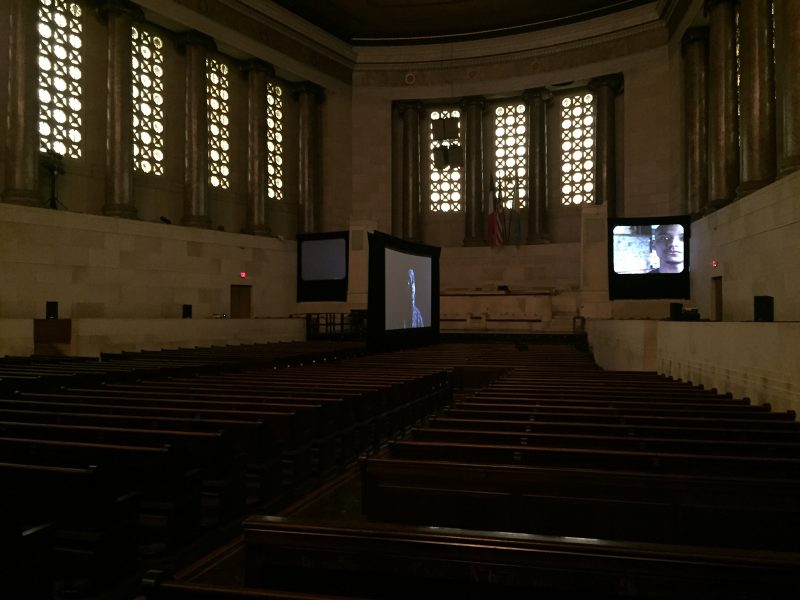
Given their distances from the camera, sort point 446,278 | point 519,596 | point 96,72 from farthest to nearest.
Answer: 1. point 446,278
2. point 96,72
3. point 519,596

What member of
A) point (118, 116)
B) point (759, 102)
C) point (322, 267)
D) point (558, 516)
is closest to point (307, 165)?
point (322, 267)

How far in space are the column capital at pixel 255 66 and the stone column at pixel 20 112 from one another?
7564 mm

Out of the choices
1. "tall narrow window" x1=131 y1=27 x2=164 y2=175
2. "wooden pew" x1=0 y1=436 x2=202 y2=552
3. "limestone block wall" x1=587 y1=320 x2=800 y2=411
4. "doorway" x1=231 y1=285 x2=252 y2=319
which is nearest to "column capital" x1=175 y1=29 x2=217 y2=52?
"tall narrow window" x1=131 y1=27 x2=164 y2=175

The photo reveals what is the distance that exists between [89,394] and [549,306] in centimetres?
1600

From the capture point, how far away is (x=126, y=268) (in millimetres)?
16500

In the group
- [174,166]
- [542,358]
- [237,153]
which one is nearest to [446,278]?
[237,153]

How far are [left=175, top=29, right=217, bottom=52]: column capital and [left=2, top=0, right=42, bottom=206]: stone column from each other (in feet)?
16.7

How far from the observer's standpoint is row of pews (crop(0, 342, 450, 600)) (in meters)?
3.02

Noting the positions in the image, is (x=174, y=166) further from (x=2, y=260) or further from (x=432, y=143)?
(x=432, y=143)

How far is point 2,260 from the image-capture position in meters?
13.8

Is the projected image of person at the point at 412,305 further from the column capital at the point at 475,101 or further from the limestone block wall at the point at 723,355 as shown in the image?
the column capital at the point at 475,101

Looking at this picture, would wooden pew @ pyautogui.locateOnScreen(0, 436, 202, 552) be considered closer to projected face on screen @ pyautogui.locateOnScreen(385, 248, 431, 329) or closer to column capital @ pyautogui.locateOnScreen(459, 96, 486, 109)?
projected face on screen @ pyautogui.locateOnScreen(385, 248, 431, 329)

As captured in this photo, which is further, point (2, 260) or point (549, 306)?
point (549, 306)

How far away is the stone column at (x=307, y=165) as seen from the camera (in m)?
23.2
